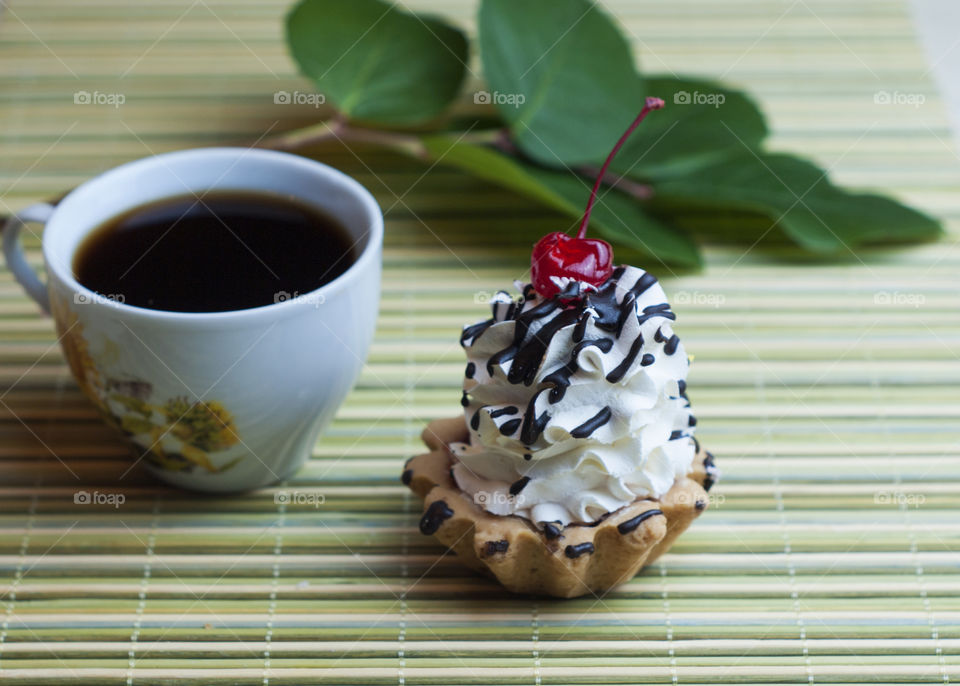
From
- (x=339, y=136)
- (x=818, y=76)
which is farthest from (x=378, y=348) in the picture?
(x=818, y=76)

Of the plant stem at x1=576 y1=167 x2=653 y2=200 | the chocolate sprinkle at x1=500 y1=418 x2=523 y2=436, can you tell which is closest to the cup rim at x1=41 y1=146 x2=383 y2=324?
the chocolate sprinkle at x1=500 y1=418 x2=523 y2=436

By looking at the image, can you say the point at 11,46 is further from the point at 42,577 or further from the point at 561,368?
the point at 561,368

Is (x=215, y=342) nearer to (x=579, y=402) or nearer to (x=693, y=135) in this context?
(x=579, y=402)

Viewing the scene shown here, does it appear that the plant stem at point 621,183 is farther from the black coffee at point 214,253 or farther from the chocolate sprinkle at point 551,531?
the chocolate sprinkle at point 551,531

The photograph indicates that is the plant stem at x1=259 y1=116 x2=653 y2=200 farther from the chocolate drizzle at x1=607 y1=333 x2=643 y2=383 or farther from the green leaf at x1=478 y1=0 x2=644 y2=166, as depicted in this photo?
the chocolate drizzle at x1=607 y1=333 x2=643 y2=383

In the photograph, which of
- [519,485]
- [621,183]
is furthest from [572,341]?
[621,183]

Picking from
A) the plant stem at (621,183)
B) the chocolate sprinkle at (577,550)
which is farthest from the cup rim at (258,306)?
the plant stem at (621,183)
